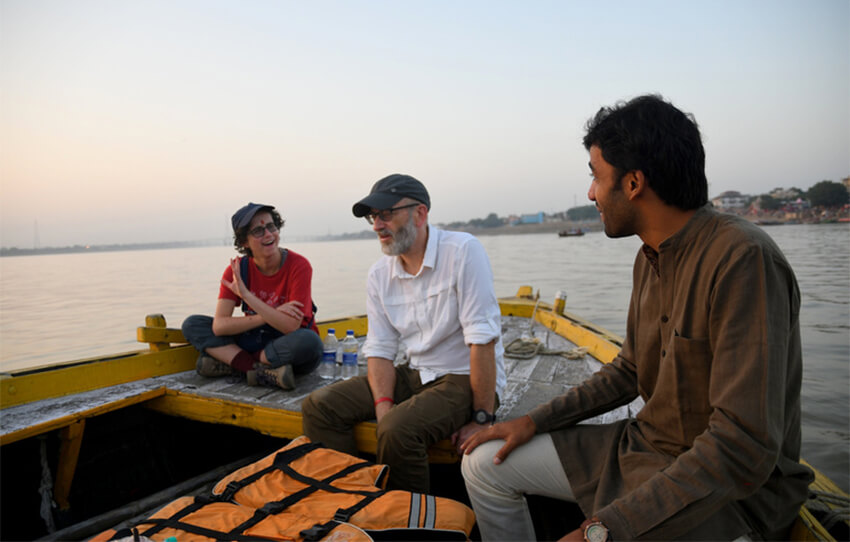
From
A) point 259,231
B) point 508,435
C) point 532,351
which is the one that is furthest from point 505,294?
point 508,435

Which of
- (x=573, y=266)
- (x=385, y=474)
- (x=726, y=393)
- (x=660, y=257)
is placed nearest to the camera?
(x=726, y=393)

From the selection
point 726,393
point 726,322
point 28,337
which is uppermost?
point 726,322

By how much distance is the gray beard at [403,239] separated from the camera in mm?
2666

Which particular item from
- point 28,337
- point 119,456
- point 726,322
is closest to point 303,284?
point 119,456

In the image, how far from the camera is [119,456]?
3193 mm

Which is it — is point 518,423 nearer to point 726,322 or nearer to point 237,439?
point 726,322

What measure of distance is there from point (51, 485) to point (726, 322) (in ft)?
11.1

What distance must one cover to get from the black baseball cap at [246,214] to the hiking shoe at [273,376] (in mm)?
960

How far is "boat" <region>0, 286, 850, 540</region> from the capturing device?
266cm

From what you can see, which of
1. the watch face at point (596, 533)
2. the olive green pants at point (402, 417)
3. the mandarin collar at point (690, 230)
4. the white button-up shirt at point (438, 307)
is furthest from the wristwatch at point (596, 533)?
the white button-up shirt at point (438, 307)

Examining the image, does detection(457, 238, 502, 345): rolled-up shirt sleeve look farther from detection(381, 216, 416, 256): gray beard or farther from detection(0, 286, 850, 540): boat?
detection(0, 286, 850, 540): boat

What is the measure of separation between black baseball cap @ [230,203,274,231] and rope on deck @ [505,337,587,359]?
6.93 ft

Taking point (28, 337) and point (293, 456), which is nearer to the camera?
point (293, 456)

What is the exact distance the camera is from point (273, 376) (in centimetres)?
326
